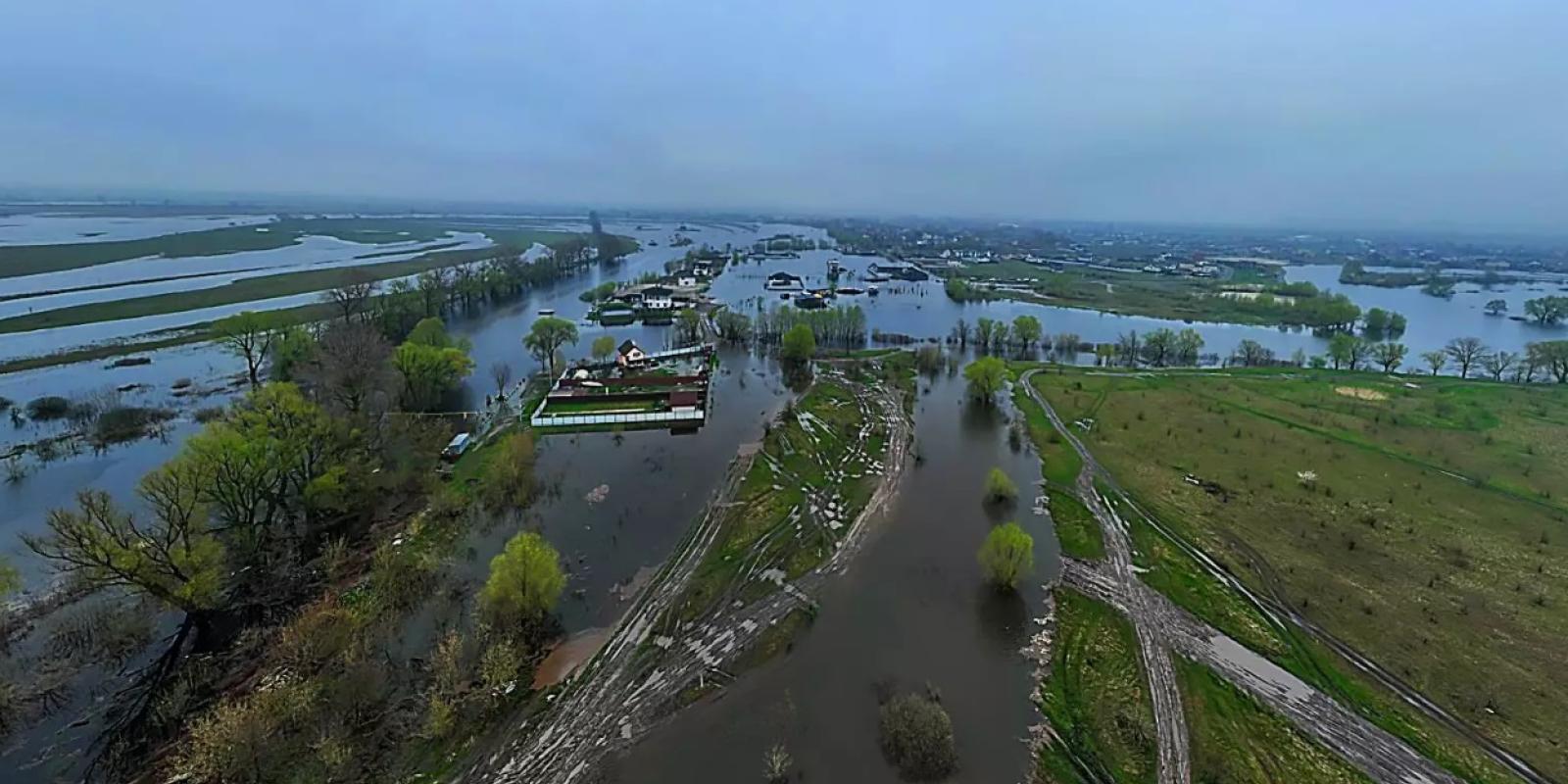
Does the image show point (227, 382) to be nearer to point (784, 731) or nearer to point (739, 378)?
point (739, 378)

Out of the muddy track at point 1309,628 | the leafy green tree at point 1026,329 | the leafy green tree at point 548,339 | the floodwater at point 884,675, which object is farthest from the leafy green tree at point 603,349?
the leafy green tree at point 1026,329

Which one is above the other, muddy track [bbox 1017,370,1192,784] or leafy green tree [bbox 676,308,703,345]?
leafy green tree [bbox 676,308,703,345]

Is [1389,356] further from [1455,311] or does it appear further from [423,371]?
[423,371]

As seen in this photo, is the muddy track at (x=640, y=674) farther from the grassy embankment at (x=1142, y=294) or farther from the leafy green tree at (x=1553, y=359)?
the grassy embankment at (x=1142, y=294)

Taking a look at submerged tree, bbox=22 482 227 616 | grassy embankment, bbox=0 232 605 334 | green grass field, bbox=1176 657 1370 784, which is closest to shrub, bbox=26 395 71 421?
submerged tree, bbox=22 482 227 616

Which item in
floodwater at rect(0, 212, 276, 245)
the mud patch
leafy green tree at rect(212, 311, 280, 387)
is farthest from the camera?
floodwater at rect(0, 212, 276, 245)

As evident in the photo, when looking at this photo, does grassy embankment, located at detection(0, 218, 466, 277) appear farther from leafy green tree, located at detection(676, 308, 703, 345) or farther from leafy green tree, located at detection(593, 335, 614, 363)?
leafy green tree, located at detection(676, 308, 703, 345)

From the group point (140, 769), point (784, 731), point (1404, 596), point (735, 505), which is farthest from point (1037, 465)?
point (140, 769)
